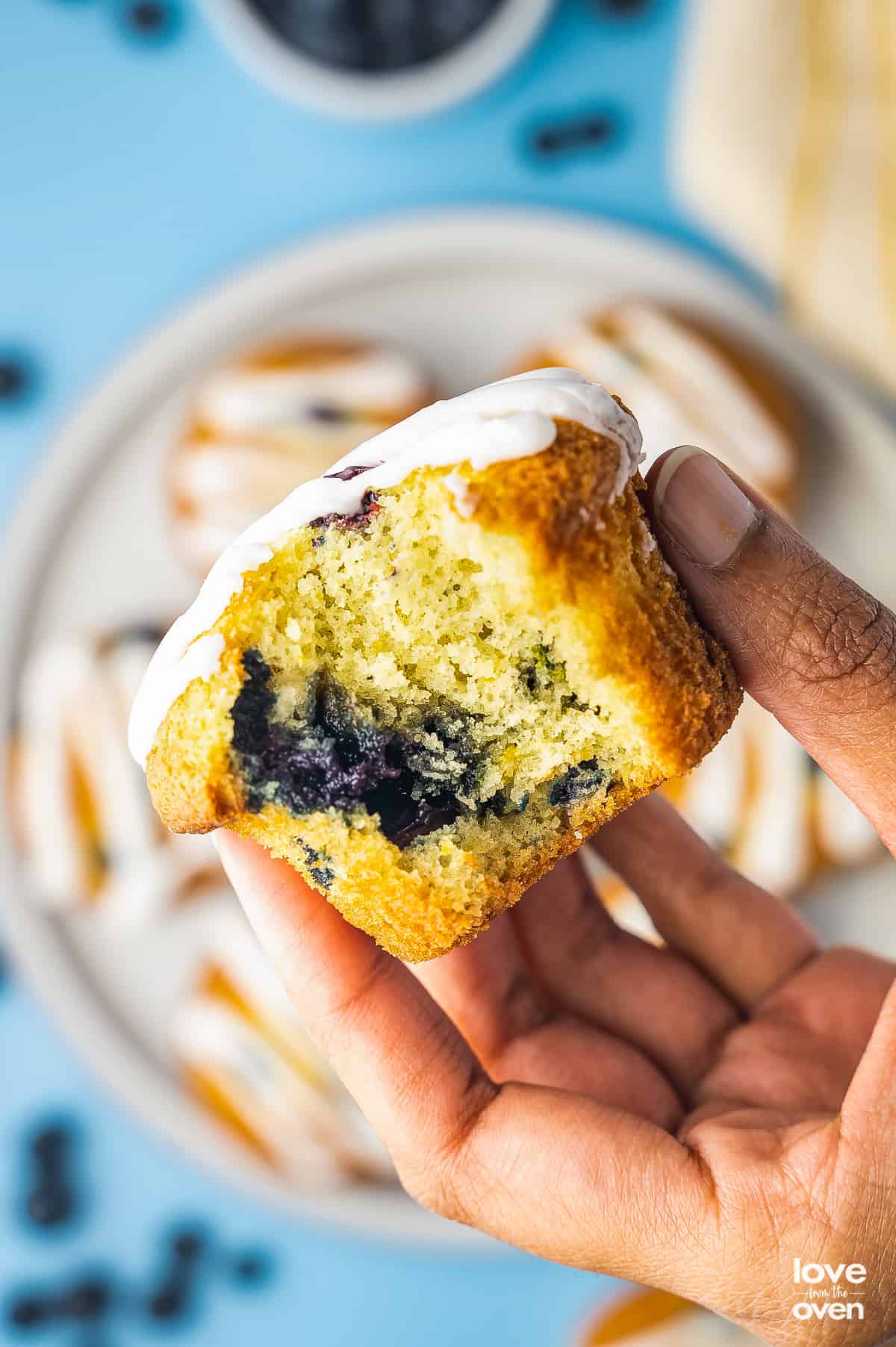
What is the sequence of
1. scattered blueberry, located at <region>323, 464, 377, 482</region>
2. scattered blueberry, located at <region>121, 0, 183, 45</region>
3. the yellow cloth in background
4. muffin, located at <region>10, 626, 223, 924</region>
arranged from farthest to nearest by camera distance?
1. scattered blueberry, located at <region>121, 0, 183, 45</region>
2. muffin, located at <region>10, 626, 223, 924</region>
3. the yellow cloth in background
4. scattered blueberry, located at <region>323, 464, 377, 482</region>

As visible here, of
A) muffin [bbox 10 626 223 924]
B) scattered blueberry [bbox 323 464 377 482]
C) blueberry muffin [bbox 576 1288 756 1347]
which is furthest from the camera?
blueberry muffin [bbox 576 1288 756 1347]

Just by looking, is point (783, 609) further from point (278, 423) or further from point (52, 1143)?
point (52, 1143)

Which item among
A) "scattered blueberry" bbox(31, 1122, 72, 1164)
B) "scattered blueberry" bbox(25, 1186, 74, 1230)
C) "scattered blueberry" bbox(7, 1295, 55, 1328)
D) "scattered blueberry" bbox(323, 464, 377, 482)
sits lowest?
"scattered blueberry" bbox(7, 1295, 55, 1328)

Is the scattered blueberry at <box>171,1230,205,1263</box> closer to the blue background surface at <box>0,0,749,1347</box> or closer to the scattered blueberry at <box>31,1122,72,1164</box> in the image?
the blue background surface at <box>0,0,749,1347</box>

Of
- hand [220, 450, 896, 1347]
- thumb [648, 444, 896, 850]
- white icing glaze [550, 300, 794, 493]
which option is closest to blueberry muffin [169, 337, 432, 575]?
white icing glaze [550, 300, 794, 493]

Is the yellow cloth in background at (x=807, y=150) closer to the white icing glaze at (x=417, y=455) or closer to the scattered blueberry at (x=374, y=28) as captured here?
the scattered blueberry at (x=374, y=28)

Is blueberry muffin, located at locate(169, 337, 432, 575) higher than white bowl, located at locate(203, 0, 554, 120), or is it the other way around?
white bowl, located at locate(203, 0, 554, 120)

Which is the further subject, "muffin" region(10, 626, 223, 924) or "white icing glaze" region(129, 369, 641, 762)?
"muffin" region(10, 626, 223, 924)
